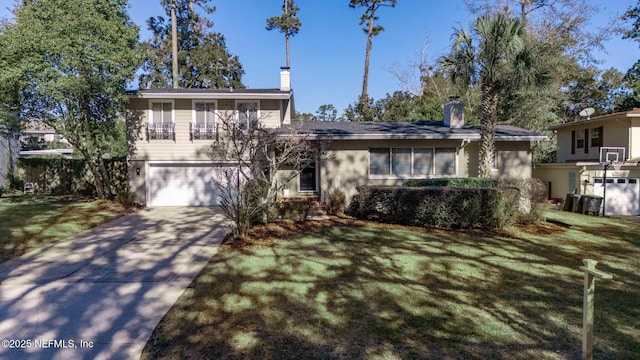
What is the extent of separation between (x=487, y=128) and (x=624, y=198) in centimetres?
799

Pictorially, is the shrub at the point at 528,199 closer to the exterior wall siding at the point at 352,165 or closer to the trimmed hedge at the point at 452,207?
the trimmed hedge at the point at 452,207

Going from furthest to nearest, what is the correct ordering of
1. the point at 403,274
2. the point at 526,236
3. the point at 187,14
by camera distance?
A: the point at 187,14, the point at 526,236, the point at 403,274

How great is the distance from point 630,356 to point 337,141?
10.3 meters

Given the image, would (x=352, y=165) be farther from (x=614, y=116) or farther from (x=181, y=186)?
(x=614, y=116)

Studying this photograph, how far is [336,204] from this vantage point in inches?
470

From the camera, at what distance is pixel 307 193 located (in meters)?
14.0

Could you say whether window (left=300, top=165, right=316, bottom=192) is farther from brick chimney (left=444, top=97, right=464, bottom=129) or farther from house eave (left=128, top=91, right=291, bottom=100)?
brick chimney (left=444, top=97, right=464, bottom=129)

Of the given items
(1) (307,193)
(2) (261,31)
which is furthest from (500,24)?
(2) (261,31)

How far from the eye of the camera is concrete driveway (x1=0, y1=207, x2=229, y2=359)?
11.9 ft

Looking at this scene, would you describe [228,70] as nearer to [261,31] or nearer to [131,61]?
[261,31]

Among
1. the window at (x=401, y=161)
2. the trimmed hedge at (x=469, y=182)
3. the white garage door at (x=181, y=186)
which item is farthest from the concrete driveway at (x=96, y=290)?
the trimmed hedge at (x=469, y=182)

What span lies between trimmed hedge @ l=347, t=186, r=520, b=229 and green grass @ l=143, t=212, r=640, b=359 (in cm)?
160

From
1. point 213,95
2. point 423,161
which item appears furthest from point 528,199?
point 213,95

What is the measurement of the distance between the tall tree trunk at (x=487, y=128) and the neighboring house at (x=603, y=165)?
6.00 meters
